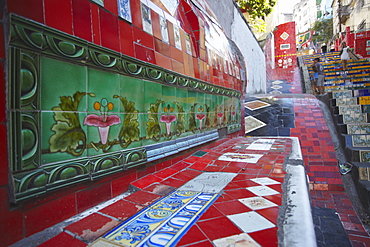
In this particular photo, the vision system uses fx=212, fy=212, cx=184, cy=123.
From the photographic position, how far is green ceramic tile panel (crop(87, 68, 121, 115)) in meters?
1.02

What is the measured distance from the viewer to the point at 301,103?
495 cm

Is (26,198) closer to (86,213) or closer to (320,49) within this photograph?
(86,213)

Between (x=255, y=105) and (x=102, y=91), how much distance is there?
466cm

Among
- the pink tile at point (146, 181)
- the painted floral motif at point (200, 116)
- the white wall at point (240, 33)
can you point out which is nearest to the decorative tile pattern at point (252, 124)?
the white wall at point (240, 33)

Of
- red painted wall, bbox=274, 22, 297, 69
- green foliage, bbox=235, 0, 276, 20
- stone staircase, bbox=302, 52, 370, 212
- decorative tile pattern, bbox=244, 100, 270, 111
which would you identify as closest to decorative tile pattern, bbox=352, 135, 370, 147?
stone staircase, bbox=302, 52, 370, 212

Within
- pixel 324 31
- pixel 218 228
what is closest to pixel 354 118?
pixel 218 228

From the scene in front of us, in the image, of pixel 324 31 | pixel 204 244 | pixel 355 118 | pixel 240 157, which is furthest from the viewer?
pixel 324 31

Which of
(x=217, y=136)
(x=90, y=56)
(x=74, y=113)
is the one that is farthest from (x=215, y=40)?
(x=74, y=113)

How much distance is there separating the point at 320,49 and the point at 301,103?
2471 cm

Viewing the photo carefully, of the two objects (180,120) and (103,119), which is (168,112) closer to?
(180,120)

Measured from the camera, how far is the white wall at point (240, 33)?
424 centimetres

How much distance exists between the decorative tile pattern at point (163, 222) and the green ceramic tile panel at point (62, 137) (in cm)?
37

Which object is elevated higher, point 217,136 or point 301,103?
point 301,103

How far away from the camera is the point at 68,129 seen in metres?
0.92
